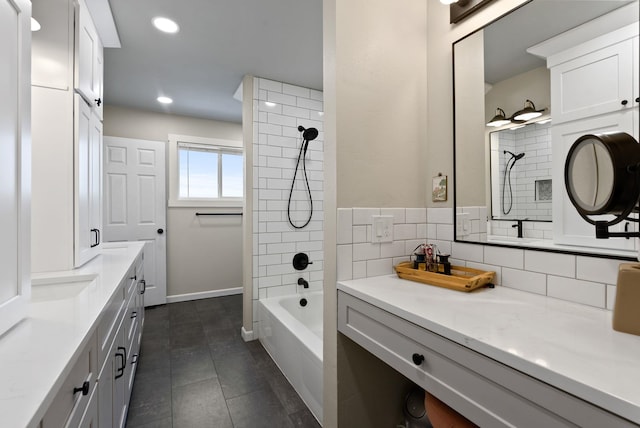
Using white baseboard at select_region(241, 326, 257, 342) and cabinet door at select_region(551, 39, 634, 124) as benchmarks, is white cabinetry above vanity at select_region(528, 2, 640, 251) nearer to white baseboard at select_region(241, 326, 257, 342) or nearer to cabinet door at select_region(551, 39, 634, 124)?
cabinet door at select_region(551, 39, 634, 124)

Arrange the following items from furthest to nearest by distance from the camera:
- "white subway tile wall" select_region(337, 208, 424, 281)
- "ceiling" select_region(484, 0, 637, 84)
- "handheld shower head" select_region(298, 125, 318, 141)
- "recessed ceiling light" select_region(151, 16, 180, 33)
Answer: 1. "handheld shower head" select_region(298, 125, 318, 141)
2. "recessed ceiling light" select_region(151, 16, 180, 33)
3. "white subway tile wall" select_region(337, 208, 424, 281)
4. "ceiling" select_region(484, 0, 637, 84)

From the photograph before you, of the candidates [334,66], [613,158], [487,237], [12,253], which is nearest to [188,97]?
[334,66]

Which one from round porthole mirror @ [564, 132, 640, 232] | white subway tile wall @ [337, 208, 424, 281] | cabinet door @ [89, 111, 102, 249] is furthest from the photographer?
cabinet door @ [89, 111, 102, 249]

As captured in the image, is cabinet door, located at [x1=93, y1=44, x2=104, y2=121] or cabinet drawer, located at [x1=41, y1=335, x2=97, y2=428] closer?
cabinet drawer, located at [x1=41, y1=335, x2=97, y2=428]

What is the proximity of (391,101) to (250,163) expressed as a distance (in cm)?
168

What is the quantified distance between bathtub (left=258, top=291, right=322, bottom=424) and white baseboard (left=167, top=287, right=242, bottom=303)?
1.56 meters

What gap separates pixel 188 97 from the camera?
3.29 m

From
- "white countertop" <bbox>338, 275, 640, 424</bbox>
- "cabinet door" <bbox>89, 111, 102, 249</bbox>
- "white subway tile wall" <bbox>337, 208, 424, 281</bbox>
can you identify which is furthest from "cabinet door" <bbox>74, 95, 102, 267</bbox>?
"white countertop" <bbox>338, 275, 640, 424</bbox>

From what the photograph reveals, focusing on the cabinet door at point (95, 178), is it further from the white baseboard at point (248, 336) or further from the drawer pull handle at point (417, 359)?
the drawer pull handle at point (417, 359)

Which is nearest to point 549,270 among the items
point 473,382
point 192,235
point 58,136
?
point 473,382

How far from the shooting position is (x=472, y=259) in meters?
1.30

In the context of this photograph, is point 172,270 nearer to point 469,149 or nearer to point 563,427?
point 469,149

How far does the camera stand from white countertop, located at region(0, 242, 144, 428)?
Answer: 53 cm

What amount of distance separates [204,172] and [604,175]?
419 centimetres
